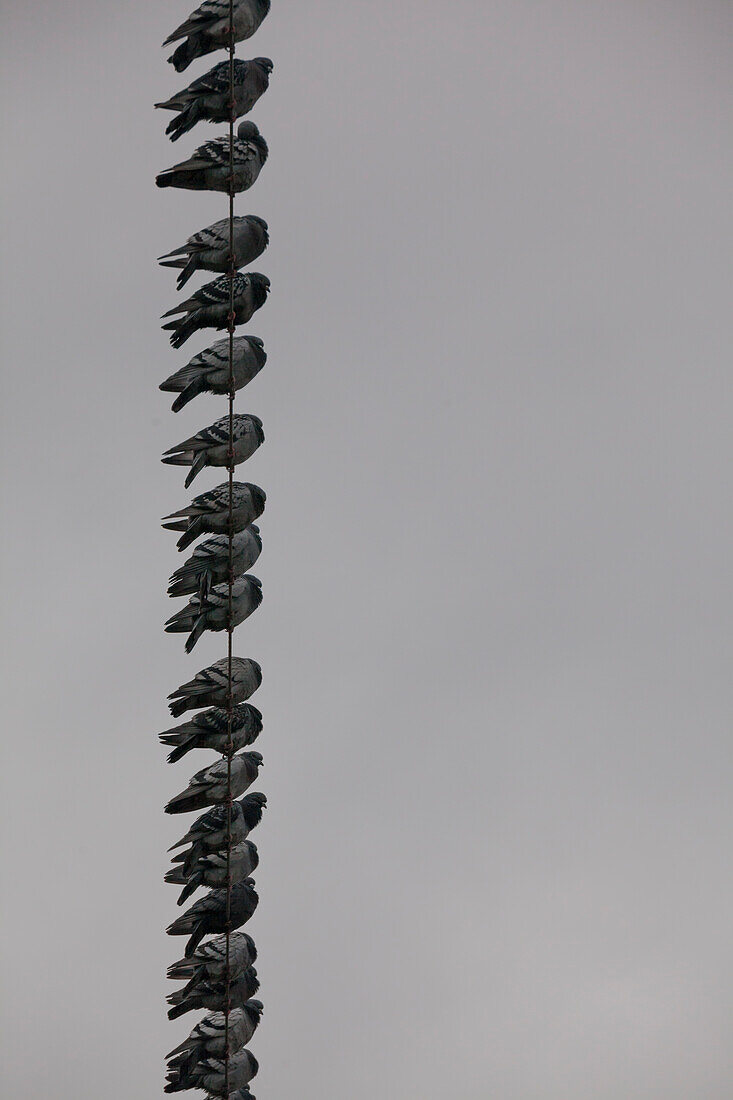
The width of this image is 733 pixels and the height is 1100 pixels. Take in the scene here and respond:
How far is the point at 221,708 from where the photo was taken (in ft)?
16.9

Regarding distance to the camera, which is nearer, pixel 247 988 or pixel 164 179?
pixel 164 179

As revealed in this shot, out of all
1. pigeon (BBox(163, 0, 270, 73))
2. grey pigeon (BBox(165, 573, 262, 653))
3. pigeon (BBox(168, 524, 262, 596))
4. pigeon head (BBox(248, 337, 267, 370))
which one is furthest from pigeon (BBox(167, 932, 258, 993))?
pigeon (BBox(163, 0, 270, 73))

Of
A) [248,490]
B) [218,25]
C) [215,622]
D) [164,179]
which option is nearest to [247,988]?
[215,622]

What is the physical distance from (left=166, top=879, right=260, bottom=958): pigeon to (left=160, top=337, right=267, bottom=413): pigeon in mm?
1574

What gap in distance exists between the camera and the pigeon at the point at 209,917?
17.0 feet

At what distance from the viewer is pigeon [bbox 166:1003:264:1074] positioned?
5172mm

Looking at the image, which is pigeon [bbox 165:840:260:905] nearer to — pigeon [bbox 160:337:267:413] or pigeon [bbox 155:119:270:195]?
pigeon [bbox 160:337:267:413]

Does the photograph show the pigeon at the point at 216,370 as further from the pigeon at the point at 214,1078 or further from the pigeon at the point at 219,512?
the pigeon at the point at 214,1078

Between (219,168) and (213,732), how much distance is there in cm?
175

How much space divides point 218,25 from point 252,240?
64cm

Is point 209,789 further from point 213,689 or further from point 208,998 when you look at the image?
point 208,998

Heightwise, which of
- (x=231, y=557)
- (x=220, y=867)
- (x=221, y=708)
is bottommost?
(x=220, y=867)

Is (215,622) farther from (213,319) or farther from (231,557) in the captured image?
(213,319)

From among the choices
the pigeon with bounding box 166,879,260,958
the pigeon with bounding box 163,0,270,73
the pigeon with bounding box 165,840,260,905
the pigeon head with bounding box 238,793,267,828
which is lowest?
the pigeon with bounding box 166,879,260,958
